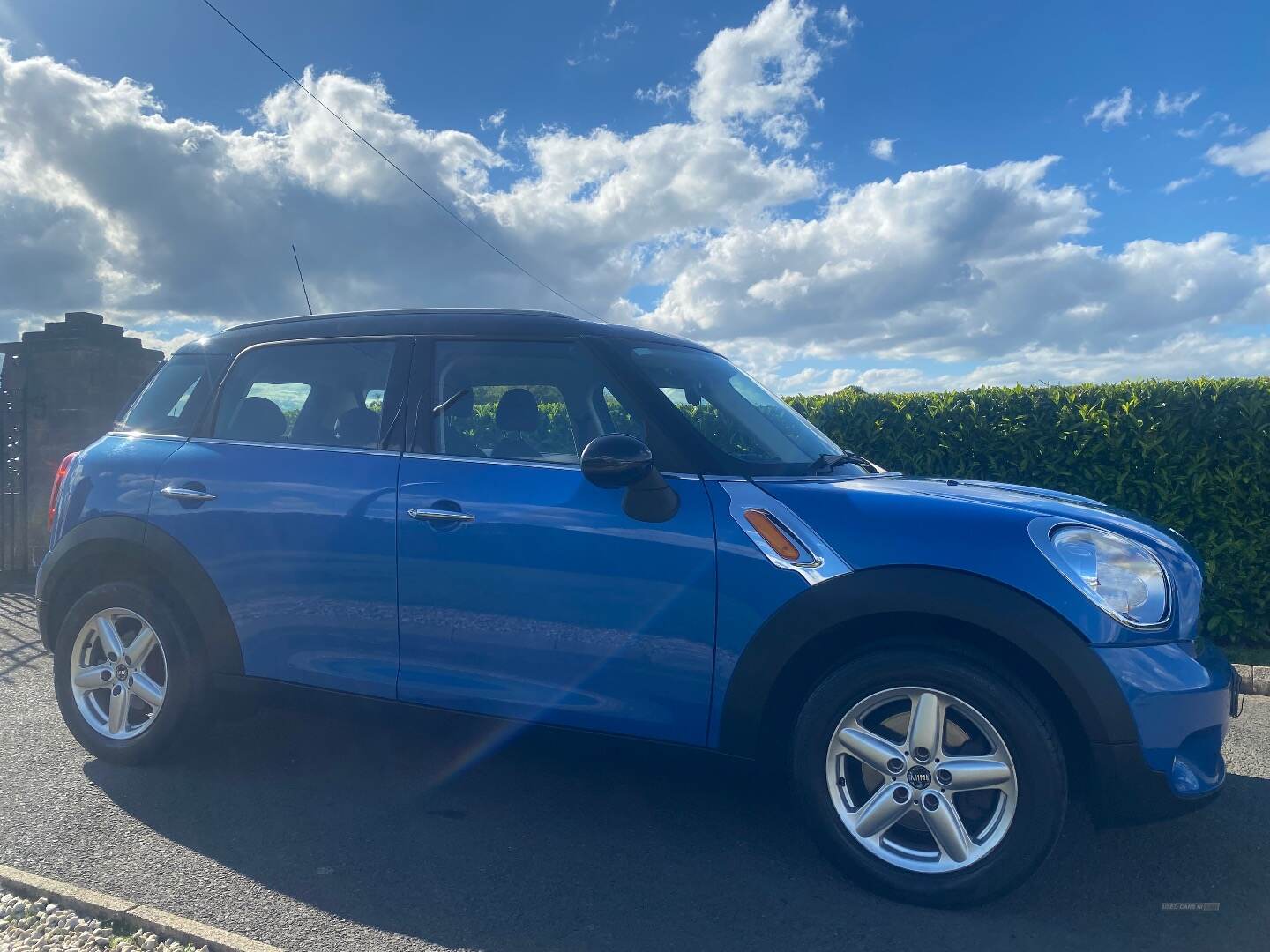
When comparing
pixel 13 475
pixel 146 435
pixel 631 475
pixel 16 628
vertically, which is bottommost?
pixel 16 628

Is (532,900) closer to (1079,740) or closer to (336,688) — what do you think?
(336,688)

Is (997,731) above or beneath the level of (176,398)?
beneath

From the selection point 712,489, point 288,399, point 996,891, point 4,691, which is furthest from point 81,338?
point 996,891

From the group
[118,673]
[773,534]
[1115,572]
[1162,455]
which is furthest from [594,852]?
[1162,455]

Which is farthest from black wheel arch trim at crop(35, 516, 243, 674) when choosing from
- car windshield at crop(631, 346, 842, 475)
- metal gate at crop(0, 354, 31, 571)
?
metal gate at crop(0, 354, 31, 571)

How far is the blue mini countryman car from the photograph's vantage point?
2.77m

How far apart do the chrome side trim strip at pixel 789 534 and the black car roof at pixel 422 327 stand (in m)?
0.90

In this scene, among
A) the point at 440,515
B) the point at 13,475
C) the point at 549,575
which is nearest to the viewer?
the point at 549,575

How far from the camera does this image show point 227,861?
10.4 feet

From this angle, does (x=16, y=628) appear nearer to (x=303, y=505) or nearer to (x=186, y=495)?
(x=186, y=495)

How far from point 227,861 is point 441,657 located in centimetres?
94

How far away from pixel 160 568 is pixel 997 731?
10.4 feet

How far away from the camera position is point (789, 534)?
9.87 feet

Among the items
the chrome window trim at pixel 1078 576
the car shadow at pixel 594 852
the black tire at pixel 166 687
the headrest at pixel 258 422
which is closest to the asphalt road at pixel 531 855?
the car shadow at pixel 594 852
